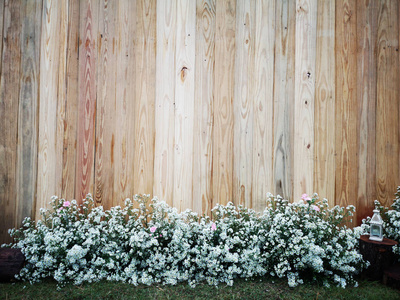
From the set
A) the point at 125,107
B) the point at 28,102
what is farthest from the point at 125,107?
the point at 28,102

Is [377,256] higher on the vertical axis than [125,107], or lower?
lower

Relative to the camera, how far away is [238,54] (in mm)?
2363

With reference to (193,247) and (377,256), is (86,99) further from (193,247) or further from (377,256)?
(377,256)

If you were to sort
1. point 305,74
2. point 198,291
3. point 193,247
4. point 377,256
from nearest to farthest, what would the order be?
1. point 198,291
2. point 377,256
3. point 193,247
4. point 305,74

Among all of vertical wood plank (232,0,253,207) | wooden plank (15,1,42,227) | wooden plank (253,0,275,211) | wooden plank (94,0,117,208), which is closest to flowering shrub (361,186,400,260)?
wooden plank (253,0,275,211)

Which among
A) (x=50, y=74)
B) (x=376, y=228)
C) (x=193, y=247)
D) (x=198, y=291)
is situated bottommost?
(x=198, y=291)

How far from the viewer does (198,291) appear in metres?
1.82

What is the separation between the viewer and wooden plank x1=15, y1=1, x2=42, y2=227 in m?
2.35

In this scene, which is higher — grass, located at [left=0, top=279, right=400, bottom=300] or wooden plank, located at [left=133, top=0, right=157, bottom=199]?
wooden plank, located at [left=133, top=0, right=157, bottom=199]

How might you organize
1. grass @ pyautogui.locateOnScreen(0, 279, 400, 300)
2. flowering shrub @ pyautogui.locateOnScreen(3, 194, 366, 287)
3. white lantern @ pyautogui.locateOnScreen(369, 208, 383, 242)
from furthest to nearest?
white lantern @ pyautogui.locateOnScreen(369, 208, 383, 242), flowering shrub @ pyautogui.locateOnScreen(3, 194, 366, 287), grass @ pyautogui.locateOnScreen(0, 279, 400, 300)

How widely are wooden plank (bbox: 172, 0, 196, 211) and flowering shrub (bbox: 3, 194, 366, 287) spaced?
0.96 ft

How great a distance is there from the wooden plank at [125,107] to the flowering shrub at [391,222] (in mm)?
2114

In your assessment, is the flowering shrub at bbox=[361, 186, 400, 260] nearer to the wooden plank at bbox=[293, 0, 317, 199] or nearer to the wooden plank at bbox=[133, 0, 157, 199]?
the wooden plank at bbox=[293, 0, 317, 199]

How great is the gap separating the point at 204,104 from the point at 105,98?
93cm
